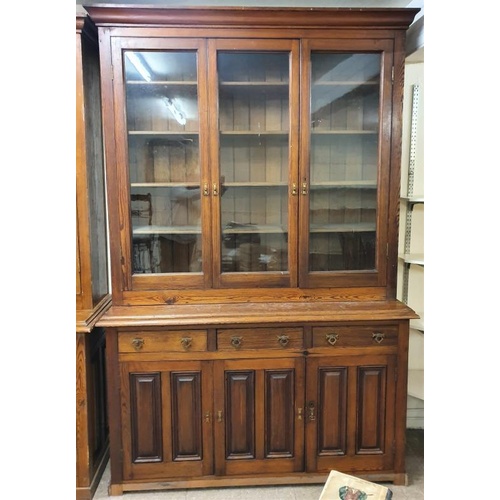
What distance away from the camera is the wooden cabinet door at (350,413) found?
195 centimetres

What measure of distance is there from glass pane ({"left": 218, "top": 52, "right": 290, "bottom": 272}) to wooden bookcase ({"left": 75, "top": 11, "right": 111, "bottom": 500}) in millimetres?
585

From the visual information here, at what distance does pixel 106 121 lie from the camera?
6.16 feet

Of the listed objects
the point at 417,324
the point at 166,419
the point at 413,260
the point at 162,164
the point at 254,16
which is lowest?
the point at 166,419

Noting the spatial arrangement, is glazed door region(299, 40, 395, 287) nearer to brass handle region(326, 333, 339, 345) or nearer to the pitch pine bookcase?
the pitch pine bookcase

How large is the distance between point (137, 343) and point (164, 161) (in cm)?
83

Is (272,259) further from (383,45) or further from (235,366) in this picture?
(383,45)

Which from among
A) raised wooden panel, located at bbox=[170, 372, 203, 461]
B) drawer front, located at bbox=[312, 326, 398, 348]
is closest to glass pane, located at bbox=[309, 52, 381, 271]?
drawer front, located at bbox=[312, 326, 398, 348]

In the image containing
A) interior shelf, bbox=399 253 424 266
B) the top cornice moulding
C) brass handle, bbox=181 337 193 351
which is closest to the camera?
the top cornice moulding

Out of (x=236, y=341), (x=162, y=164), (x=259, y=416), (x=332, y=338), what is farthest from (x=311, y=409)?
(x=162, y=164)

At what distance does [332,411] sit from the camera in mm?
1970

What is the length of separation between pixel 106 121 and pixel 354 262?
4.19 feet

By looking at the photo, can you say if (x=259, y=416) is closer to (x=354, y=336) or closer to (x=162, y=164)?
(x=354, y=336)

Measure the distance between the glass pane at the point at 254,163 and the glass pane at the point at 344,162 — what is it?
0.14 metres

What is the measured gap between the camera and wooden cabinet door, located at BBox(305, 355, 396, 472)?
1954mm
